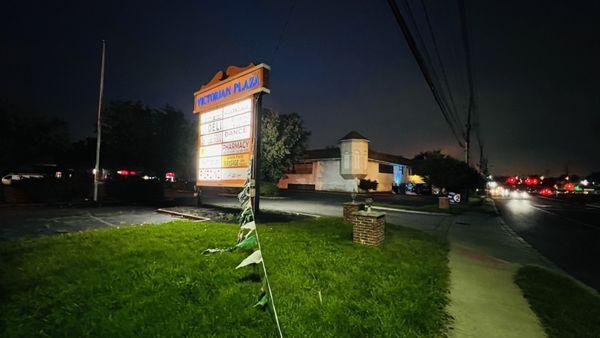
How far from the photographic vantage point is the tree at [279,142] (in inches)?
1160

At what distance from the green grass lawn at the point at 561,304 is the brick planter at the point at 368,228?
127 inches

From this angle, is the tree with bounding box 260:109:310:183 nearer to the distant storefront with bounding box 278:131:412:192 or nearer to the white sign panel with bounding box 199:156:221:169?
the distant storefront with bounding box 278:131:412:192

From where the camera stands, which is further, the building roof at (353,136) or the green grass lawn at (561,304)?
the building roof at (353,136)

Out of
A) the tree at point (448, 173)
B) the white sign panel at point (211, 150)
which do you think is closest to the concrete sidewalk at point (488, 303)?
the white sign panel at point (211, 150)

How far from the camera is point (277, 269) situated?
5375 mm

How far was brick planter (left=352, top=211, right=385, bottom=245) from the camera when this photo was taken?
7500 millimetres

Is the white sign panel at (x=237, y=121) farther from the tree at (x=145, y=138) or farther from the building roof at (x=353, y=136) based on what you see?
the building roof at (x=353, y=136)

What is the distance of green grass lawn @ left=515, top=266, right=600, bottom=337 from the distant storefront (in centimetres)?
2632

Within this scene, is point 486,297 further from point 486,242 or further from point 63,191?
point 63,191

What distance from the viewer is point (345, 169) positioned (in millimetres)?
37125

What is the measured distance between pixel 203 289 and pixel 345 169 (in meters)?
33.9

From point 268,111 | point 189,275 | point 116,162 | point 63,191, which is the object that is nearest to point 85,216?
point 63,191

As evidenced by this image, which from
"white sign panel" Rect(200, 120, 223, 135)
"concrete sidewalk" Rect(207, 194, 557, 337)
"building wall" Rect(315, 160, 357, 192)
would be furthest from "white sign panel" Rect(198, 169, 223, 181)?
"building wall" Rect(315, 160, 357, 192)

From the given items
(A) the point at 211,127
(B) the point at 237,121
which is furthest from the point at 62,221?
(B) the point at 237,121
